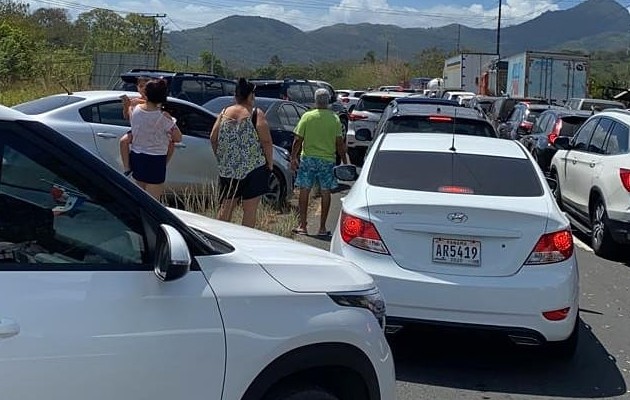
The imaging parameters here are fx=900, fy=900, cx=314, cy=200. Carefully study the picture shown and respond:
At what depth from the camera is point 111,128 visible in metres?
10.6

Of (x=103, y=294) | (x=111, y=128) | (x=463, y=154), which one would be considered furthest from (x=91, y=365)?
(x=111, y=128)

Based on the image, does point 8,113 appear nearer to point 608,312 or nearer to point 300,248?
point 300,248

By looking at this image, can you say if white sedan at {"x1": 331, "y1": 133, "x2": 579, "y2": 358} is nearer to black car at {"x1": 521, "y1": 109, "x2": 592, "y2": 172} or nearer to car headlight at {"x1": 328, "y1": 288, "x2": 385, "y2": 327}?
car headlight at {"x1": 328, "y1": 288, "x2": 385, "y2": 327}

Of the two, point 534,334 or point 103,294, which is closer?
point 103,294

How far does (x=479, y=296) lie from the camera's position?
18.5 ft

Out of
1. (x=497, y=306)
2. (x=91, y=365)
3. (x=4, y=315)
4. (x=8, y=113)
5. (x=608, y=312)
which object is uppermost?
(x=8, y=113)

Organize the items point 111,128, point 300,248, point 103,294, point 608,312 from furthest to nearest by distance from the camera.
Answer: point 111,128 < point 608,312 < point 300,248 < point 103,294

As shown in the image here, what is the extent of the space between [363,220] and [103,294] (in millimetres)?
3155

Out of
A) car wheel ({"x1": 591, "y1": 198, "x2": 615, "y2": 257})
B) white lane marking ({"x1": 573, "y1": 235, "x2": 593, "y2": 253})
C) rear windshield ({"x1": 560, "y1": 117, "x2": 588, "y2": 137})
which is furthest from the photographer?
Answer: rear windshield ({"x1": 560, "y1": 117, "x2": 588, "y2": 137})

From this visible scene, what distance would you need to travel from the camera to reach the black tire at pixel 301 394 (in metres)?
3.40

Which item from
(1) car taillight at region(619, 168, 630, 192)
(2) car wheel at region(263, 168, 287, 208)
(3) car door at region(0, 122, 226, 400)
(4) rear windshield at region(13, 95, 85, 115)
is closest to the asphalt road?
(1) car taillight at region(619, 168, 630, 192)

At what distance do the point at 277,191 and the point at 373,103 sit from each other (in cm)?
976

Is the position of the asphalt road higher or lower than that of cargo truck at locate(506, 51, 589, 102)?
lower

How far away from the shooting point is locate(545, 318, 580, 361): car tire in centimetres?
601
